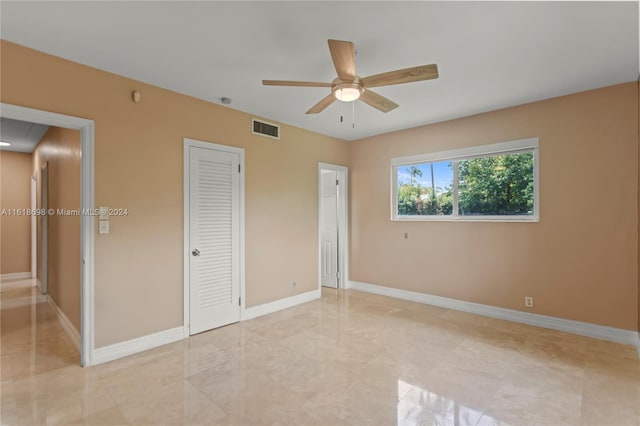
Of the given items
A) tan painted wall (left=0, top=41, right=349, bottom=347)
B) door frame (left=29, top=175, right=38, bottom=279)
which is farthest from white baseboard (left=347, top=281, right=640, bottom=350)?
door frame (left=29, top=175, right=38, bottom=279)

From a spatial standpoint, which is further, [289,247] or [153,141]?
[289,247]

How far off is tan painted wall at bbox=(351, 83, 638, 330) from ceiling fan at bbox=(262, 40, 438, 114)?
2341 mm

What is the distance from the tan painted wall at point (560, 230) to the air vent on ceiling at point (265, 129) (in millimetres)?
2130

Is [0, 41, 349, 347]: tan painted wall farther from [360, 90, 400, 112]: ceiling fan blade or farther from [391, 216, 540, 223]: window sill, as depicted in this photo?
[391, 216, 540, 223]: window sill

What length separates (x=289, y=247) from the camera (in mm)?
4703

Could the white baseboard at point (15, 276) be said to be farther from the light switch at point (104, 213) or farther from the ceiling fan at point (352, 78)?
the ceiling fan at point (352, 78)

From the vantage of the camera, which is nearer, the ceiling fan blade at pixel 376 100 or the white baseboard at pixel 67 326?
the ceiling fan blade at pixel 376 100

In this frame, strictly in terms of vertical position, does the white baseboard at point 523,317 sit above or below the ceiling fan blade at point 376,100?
below

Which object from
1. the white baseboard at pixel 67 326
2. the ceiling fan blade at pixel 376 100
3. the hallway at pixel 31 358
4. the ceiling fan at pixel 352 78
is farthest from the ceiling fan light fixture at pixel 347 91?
the white baseboard at pixel 67 326

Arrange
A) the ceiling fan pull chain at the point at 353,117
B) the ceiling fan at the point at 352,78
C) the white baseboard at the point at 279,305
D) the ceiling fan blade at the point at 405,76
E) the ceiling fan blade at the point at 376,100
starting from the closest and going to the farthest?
the ceiling fan at the point at 352,78, the ceiling fan blade at the point at 405,76, the ceiling fan blade at the point at 376,100, the ceiling fan pull chain at the point at 353,117, the white baseboard at the point at 279,305

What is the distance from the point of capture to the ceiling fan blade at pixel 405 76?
212 centimetres

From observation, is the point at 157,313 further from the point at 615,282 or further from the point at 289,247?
the point at 615,282

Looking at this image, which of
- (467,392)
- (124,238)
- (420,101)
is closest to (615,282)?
(467,392)

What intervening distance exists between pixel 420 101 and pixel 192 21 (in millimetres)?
2598
